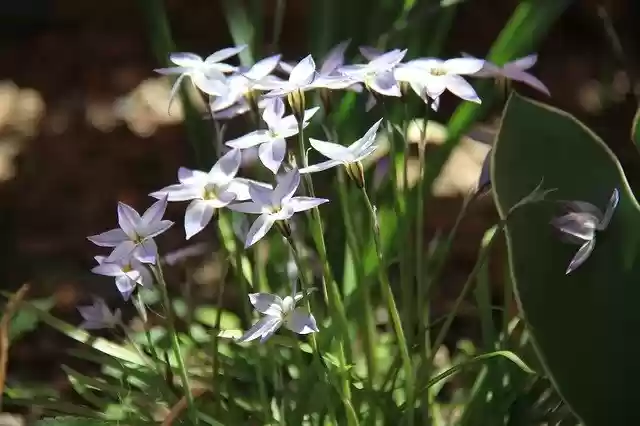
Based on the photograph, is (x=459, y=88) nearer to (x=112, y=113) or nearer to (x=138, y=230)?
(x=138, y=230)

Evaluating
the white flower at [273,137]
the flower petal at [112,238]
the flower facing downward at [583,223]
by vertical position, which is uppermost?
the white flower at [273,137]

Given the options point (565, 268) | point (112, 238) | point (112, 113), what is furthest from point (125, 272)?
point (112, 113)

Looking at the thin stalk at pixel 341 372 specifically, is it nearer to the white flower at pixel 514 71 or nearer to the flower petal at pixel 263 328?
the flower petal at pixel 263 328

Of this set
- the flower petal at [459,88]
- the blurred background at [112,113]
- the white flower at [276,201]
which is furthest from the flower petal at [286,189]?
the blurred background at [112,113]

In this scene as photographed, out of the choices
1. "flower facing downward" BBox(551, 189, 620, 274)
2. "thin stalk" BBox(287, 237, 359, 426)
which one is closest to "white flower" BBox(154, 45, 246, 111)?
"thin stalk" BBox(287, 237, 359, 426)

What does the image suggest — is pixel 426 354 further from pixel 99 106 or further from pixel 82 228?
pixel 99 106

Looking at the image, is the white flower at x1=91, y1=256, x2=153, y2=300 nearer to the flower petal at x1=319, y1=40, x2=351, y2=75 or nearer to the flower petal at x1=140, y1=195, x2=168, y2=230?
the flower petal at x1=140, y1=195, x2=168, y2=230
